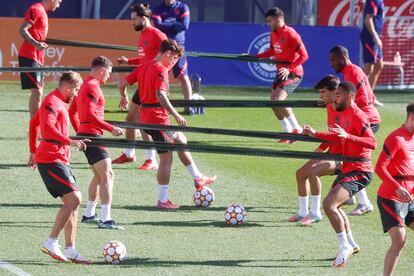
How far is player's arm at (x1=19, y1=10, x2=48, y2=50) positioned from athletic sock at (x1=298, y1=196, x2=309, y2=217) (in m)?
6.14

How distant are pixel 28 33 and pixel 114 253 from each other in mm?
7654

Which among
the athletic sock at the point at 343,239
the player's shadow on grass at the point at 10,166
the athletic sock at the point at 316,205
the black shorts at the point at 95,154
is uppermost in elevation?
the black shorts at the point at 95,154

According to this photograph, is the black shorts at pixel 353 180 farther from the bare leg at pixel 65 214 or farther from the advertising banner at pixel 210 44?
the advertising banner at pixel 210 44

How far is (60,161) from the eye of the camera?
Answer: 11.6 m

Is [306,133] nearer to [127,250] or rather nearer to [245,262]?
[245,262]

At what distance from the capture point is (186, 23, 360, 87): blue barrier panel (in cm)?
2672

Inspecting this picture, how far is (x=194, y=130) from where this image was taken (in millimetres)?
12641

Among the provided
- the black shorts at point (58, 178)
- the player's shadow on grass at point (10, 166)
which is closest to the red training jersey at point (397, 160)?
the black shorts at point (58, 178)

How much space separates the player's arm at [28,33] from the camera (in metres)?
18.0

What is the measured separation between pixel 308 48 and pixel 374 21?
3683 mm

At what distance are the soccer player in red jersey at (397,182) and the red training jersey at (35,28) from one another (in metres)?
9.01

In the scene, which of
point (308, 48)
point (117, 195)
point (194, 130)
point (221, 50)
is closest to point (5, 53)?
point (221, 50)

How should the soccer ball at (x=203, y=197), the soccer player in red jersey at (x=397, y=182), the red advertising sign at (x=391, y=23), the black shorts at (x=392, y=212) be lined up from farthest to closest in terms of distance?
the red advertising sign at (x=391, y=23) < the soccer ball at (x=203, y=197) < the black shorts at (x=392, y=212) < the soccer player in red jersey at (x=397, y=182)

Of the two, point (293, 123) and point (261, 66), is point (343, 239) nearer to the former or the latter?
point (293, 123)
